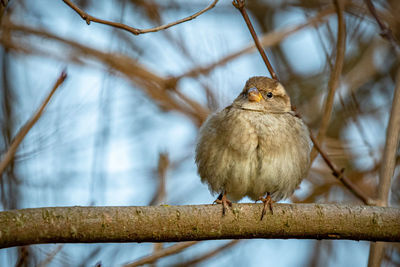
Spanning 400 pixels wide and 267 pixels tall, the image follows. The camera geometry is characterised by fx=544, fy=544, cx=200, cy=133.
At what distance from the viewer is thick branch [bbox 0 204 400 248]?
268cm

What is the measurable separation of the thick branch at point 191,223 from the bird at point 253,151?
0.80 meters

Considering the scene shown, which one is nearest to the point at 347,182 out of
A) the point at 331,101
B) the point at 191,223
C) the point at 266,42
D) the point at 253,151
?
the point at 331,101

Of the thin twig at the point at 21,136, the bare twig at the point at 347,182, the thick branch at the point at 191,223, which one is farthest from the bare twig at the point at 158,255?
the bare twig at the point at 347,182

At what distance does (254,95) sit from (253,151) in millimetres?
627

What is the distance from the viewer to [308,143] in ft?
14.4

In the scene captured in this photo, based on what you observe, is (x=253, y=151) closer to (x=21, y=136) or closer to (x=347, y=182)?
(x=347, y=182)

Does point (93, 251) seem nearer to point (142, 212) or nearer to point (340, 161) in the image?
point (142, 212)

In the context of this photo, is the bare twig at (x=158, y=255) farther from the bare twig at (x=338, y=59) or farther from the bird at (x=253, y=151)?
the bare twig at (x=338, y=59)

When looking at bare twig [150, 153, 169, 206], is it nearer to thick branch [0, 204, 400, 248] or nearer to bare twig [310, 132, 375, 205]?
thick branch [0, 204, 400, 248]

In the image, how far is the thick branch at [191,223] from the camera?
2676 millimetres

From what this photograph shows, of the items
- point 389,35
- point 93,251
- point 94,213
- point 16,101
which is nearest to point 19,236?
point 94,213

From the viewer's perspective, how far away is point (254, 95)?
451cm

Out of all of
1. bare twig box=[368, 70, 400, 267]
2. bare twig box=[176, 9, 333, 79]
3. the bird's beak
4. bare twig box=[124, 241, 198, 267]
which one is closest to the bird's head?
the bird's beak

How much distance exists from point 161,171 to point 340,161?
2696 mm
